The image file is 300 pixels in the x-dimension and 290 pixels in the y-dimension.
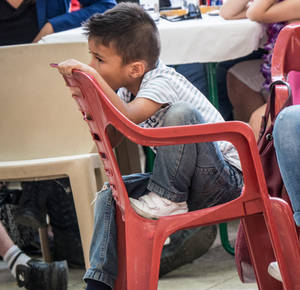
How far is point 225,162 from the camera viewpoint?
1.79m

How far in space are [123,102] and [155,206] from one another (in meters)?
0.26

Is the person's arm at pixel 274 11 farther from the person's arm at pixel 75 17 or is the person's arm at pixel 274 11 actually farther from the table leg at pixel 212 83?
the person's arm at pixel 75 17

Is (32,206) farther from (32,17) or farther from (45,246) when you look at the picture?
(32,17)

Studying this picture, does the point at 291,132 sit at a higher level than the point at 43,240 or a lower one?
higher

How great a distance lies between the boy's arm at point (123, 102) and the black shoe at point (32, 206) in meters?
1.03

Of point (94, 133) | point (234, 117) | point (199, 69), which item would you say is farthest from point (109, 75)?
point (234, 117)

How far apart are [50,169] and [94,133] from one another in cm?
73

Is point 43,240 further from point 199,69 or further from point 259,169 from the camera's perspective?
point 259,169

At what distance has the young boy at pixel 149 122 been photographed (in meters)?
1.69

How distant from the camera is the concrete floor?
241 cm

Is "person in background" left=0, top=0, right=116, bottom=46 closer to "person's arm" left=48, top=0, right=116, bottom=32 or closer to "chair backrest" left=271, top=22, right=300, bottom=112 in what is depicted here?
"person's arm" left=48, top=0, right=116, bottom=32

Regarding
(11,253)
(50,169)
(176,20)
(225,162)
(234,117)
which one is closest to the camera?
(225,162)

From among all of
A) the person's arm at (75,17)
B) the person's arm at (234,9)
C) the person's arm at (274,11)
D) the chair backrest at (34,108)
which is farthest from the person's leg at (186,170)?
the person's arm at (75,17)

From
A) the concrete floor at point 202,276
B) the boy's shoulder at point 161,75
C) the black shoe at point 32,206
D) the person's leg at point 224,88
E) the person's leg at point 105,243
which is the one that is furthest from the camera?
the person's leg at point 224,88
